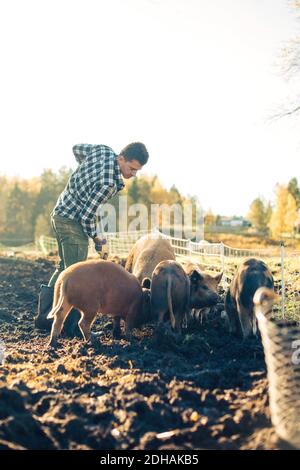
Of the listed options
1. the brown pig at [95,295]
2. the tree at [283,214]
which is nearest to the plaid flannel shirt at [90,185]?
the brown pig at [95,295]

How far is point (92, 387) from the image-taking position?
4.73 meters

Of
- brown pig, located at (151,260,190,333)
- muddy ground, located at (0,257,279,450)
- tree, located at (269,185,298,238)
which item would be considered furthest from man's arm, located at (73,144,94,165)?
tree, located at (269,185,298,238)

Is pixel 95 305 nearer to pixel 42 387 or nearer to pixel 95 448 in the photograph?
pixel 42 387

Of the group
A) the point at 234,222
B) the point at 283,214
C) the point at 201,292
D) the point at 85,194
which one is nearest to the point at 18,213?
the point at 283,214

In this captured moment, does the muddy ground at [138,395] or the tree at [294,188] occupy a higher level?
the tree at [294,188]

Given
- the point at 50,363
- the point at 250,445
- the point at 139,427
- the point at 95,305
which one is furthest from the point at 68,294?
the point at 250,445

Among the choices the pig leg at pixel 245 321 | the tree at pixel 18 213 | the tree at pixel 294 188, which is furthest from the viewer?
the tree at pixel 294 188

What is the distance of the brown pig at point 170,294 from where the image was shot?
690 cm

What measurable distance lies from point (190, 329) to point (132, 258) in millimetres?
2297

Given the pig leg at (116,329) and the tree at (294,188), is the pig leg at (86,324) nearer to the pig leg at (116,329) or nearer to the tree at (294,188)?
the pig leg at (116,329)

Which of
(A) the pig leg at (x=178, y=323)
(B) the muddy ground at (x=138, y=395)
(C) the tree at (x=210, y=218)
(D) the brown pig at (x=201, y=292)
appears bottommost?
(B) the muddy ground at (x=138, y=395)

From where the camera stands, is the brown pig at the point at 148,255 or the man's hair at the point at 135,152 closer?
the man's hair at the point at 135,152

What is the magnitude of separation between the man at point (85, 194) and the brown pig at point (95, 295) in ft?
1.84
